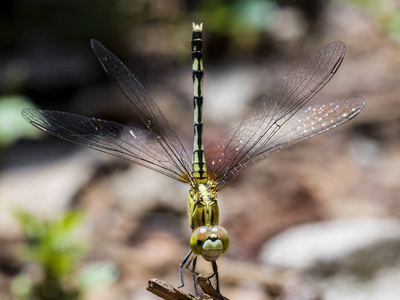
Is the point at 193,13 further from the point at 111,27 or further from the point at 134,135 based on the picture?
the point at 134,135

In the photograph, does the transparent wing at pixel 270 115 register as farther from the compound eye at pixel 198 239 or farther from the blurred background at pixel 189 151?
the blurred background at pixel 189 151

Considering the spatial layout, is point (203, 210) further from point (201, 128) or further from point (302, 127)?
point (302, 127)

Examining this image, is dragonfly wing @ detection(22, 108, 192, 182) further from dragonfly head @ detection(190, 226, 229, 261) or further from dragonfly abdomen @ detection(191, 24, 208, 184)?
dragonfly head @ detection(190, 226, 229, 261)

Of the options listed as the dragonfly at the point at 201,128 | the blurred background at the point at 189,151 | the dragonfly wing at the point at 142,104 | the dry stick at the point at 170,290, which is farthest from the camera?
the blurred background at the point at 189,151

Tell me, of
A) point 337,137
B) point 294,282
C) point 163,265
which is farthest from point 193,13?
point 294,282

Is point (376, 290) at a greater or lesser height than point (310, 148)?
lesser

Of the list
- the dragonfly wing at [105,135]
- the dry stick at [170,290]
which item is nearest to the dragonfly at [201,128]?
the dragonfly wing at [105,135]
